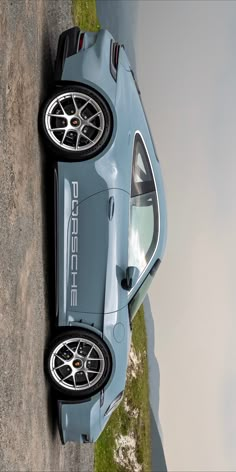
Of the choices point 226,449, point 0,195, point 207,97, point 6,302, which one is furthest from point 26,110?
point 226,449

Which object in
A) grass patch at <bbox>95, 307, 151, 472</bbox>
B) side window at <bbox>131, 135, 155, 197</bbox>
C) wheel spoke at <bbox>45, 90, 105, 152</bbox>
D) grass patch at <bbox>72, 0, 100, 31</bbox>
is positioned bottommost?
grass patch at <bbox>95, 307, 151, 472</bbox>

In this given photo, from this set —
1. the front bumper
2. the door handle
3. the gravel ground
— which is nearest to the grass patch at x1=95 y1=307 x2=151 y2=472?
the gravel ground

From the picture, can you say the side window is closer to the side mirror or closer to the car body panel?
the side mirror

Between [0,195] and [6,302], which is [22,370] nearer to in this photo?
[6,302]

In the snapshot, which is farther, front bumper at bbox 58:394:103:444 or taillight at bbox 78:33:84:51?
taillight at bbox 78:33:84:51

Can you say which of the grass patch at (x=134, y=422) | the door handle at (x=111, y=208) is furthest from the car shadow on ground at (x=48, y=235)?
the grass patch at (x=134, y=422)

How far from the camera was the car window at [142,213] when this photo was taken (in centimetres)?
654

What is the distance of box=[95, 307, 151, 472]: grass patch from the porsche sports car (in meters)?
3.02

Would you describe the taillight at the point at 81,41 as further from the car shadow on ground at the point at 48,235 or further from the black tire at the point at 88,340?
the black tire at the point at 88,340

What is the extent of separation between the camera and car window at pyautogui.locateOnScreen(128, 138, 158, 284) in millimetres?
6535

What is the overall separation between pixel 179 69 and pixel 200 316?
2.56 m

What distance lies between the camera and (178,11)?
837cm

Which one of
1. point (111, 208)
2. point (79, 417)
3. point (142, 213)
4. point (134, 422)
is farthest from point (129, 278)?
point (134, 422)

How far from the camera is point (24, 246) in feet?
17.5
